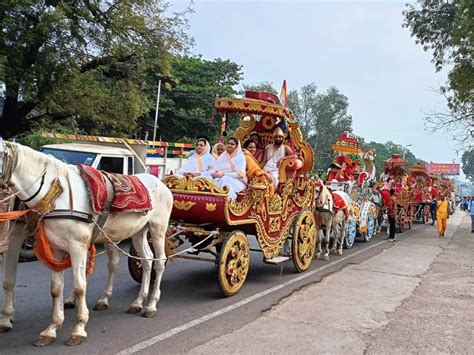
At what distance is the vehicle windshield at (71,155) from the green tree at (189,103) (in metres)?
19.2

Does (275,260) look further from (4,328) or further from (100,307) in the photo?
(4,328)

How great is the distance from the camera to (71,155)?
31.1 feet

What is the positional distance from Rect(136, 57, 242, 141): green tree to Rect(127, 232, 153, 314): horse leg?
899 inches

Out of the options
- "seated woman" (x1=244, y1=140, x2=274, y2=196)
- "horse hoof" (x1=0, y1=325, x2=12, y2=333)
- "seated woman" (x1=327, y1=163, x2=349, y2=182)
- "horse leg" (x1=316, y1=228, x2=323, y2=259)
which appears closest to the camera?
"horse hoof" (x1=0, y1=325, x2=12, y2=333)

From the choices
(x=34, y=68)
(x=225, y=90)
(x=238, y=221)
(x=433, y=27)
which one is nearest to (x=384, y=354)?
(x=238, y=221)

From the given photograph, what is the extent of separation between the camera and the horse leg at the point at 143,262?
18.7ft

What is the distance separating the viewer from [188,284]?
727cm

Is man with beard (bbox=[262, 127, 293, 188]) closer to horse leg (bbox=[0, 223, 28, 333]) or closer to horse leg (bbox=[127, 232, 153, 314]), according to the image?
horse leg (bbox=[127, 232, 153, 314])

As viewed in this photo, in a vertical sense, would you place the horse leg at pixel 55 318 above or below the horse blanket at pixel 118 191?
below

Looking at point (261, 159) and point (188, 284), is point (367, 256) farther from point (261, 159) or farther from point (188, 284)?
point (188, 284)

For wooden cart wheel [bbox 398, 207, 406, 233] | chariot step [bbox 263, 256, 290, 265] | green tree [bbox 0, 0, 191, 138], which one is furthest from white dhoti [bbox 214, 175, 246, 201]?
wooden cart wheel [bbox 398, 207, 406, 233]

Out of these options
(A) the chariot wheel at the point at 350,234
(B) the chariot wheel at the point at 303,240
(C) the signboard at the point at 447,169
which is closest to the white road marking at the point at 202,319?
(B) the chariot wheel at the point at 303,240

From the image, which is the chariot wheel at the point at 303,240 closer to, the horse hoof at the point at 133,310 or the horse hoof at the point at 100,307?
the horse hoof at the point at 133,310

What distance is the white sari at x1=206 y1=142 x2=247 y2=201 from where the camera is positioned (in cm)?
678
